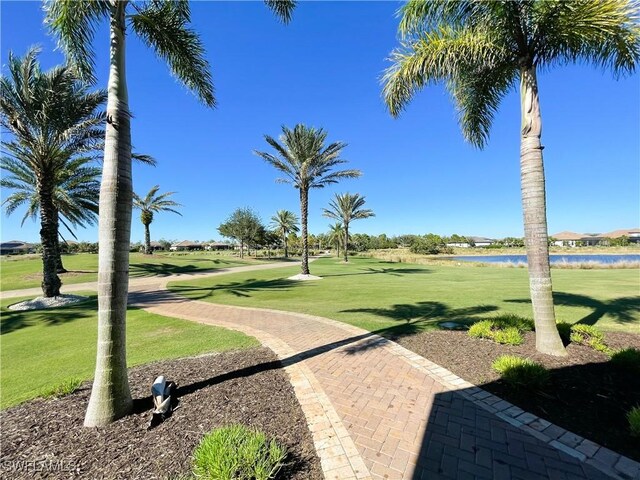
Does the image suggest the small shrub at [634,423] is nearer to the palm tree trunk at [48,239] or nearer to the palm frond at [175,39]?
the palm frond at [175,39]

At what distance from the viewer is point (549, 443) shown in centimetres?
283

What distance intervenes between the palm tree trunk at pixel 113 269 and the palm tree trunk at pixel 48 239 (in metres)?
12.7

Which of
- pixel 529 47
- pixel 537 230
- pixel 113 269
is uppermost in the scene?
pixel 529 47

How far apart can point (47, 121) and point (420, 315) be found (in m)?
15.7

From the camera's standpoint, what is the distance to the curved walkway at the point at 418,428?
8.30ft

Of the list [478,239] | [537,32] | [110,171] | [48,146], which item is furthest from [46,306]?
[478,239]

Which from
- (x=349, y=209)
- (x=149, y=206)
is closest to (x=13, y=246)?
(x=149, y=206)

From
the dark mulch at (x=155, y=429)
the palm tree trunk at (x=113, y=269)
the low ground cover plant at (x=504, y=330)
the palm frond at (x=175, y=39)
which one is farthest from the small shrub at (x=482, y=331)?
the palm frond at (x=175, y=39)

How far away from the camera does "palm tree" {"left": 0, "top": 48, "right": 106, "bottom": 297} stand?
11.3m

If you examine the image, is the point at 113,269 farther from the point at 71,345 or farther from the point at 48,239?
the point at 48,239

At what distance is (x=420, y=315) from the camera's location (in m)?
8.41

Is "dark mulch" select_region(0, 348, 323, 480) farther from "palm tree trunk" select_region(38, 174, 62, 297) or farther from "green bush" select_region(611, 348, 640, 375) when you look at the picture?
"palm tree trunk" select_region(38, 174, 62, 297)

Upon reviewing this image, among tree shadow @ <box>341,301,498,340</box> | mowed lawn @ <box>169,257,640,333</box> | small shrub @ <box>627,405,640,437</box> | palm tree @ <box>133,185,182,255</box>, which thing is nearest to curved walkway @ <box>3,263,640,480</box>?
small shrub @ <box>627,405,640,437</box>

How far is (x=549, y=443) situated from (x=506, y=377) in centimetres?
117
